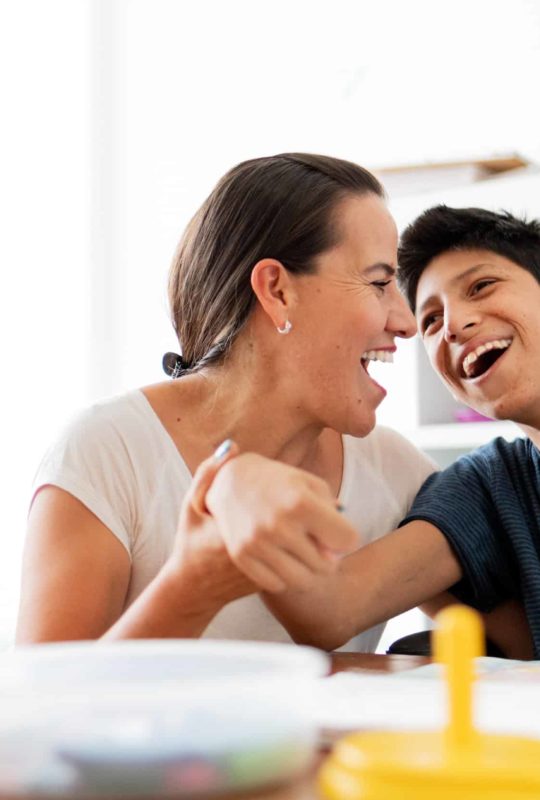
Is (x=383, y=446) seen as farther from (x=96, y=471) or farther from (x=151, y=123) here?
(x=151, y=123)

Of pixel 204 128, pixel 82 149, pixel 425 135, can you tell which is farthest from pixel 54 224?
pixel 425 135

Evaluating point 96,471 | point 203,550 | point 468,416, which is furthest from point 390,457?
point 468,416

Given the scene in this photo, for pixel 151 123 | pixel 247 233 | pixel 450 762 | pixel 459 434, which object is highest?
pixel 151 123

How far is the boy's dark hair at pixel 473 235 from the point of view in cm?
179

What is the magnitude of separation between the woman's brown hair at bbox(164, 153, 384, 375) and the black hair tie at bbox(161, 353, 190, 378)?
0.10 ft

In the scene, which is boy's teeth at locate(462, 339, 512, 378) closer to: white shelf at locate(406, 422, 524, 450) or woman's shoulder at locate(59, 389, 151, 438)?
woman's shoulder at locate(59, 389, 151, 438)

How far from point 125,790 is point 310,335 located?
43.2 inches

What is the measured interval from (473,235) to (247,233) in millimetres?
401

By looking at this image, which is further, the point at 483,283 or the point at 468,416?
the point at 468,416

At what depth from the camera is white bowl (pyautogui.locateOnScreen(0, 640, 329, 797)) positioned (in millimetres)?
529

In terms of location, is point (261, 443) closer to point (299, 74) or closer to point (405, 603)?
point (405, 603)

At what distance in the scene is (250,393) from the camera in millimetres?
1610

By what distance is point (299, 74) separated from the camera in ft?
12.6

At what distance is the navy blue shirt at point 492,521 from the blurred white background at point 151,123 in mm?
1856
